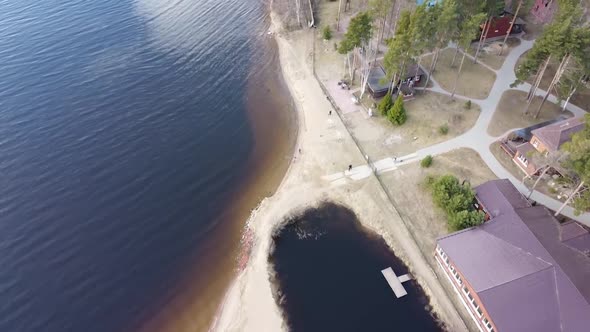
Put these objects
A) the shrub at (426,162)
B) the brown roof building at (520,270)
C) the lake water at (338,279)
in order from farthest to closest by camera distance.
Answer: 1. the shrub at (426,162)
2. the lake water at (338,279)
3. the brown roof building at (520,270)

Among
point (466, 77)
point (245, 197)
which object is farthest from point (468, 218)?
point (466, 77)

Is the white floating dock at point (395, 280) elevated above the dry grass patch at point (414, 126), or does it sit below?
below

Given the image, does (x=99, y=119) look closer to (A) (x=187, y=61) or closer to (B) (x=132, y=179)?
(B) (x=132, y=179)

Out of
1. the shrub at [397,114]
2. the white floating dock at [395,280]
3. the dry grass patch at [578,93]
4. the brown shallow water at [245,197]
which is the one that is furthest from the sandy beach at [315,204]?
the dry grass patch at [578,93]

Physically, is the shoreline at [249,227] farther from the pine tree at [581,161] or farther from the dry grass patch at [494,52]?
the dry grass patch at [494,52]

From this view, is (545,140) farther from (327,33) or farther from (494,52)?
(327,33)

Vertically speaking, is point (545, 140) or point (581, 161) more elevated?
point (581, 161)
